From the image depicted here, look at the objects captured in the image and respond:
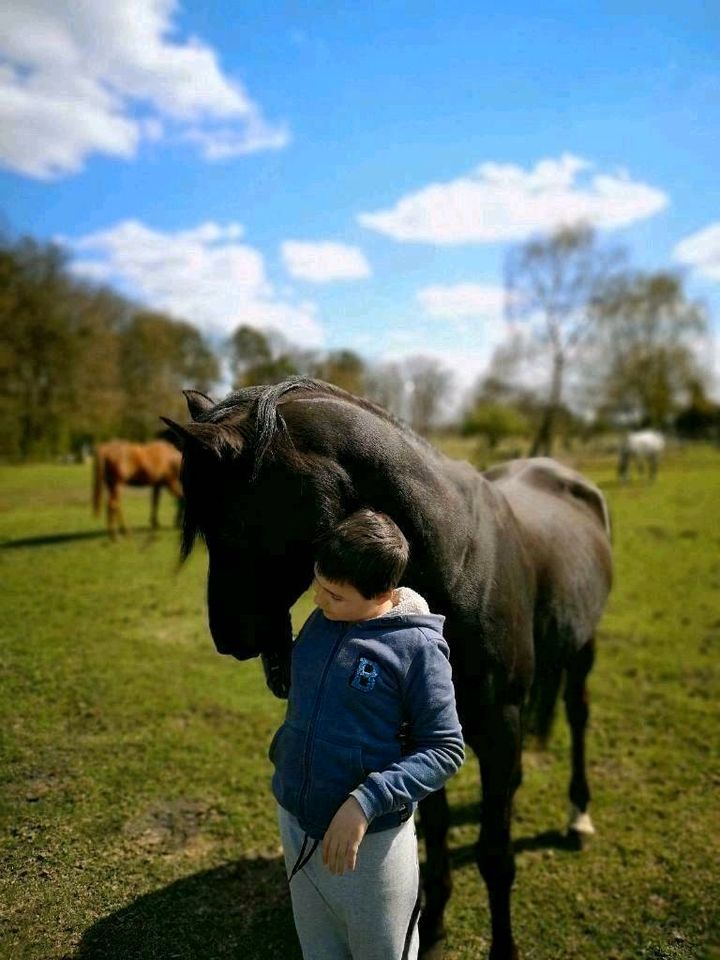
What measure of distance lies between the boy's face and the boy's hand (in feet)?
1.30

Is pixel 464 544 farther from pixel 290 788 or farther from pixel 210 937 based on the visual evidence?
pixel 210 937

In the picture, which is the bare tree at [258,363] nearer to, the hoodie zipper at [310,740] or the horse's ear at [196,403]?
the horse's ear at [196,403]

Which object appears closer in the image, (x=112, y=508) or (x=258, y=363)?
(x=258, y=363)

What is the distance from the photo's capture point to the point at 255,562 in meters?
1.52

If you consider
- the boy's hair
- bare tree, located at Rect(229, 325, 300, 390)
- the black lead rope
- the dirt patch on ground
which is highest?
bare tree, located at Rect(229, 325, 300, 390)

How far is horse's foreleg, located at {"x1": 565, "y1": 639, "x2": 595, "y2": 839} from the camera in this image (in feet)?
10.8

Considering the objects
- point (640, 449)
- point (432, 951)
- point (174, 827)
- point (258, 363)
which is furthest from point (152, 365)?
point (432, 951)

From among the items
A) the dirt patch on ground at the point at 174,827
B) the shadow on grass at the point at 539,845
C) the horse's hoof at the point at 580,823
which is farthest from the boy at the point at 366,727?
the horse's hoof at the point at 580,823

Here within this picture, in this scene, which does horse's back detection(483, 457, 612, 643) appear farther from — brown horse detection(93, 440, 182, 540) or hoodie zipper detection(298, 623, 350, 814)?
brown horse detection(93, 440, 182, 540)

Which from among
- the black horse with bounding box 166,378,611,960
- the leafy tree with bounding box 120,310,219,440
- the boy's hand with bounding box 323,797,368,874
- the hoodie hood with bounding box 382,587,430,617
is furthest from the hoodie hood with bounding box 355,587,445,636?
the leafy tree with bounding box 120,310,219,440

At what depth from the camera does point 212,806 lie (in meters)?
3.18

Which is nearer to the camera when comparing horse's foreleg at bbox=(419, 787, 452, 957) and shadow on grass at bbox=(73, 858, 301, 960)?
shadow on grass at bbox=(73, 858, 301, 960)

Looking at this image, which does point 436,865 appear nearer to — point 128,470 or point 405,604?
point 405,604

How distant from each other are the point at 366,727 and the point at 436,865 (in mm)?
1614
